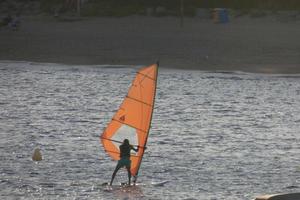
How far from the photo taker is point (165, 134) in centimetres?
2212

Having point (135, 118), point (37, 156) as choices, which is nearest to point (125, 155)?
point (135, 118)

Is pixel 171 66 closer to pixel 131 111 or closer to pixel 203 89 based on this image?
pixel 203 89

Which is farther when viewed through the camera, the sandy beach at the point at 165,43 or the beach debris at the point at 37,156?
the sandy beach at the point at 165,43

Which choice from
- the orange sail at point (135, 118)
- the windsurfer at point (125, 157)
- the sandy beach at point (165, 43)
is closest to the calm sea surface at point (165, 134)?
the windsurfer at point (125, 157)

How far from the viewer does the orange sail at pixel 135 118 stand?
710 inches

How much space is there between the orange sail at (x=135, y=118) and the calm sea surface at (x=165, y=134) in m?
0.50

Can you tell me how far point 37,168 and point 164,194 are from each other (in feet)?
9.19

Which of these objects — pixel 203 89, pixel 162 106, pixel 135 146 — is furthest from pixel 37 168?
pixel 203 89

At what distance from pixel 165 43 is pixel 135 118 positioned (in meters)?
21.1

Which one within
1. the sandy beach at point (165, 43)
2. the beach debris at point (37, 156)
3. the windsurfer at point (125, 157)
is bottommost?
the sandy beach at point (165, 43)

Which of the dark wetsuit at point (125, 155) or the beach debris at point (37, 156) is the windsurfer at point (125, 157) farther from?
the beach debris at point (37, 156)

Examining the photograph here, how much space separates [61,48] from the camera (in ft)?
126

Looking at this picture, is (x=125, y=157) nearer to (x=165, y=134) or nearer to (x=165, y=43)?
(x=165, y=134)

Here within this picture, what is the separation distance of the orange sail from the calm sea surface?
19.6 inches
